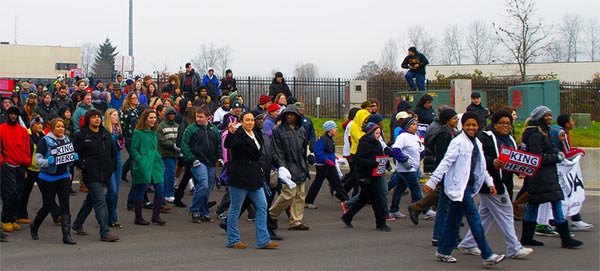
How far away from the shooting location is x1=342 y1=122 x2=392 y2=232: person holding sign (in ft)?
35.3

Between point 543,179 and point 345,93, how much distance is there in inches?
679

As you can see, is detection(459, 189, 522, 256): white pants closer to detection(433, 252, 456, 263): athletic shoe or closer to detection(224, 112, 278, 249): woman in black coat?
detection(433, 252, 456, 263): athletic shoe

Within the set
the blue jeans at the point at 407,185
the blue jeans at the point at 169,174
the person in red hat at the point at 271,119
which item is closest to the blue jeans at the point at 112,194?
the blue jeans at the point at 169,174

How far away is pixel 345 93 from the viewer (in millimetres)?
26484

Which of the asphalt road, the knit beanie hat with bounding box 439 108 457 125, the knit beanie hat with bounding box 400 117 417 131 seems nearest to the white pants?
the asphalt road

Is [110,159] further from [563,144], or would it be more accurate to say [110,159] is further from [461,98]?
[461,98]

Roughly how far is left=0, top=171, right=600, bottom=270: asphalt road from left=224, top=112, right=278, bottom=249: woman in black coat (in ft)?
1.06

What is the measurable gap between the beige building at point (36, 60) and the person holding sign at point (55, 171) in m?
66.7

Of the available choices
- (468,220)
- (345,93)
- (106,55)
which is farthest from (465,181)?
(106,55)

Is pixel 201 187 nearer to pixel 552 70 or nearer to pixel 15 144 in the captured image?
pixel 15 144

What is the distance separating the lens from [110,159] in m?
9.82

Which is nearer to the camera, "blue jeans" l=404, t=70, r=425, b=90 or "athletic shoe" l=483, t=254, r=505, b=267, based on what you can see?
"athletic shoe" l=483, t=254, r=505, b=267

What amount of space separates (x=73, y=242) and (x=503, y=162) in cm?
564

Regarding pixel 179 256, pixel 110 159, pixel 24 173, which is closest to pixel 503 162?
pixel 179 256
